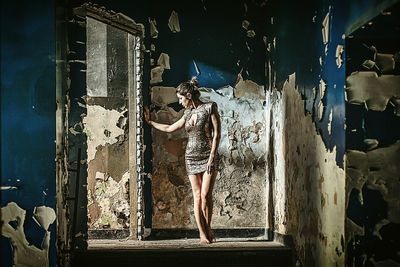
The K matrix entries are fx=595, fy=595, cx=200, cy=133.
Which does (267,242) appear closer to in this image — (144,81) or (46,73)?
(144,81)

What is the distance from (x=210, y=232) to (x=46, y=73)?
2590 mm

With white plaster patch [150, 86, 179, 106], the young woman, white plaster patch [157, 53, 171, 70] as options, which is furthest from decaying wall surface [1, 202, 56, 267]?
white plaster patch [157, 53, 171, 70]

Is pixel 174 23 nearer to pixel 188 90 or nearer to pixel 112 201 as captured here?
pixel 188 90

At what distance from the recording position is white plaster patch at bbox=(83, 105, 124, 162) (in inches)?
242

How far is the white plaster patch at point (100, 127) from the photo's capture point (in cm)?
615

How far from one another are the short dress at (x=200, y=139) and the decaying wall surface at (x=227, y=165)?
0.52 m

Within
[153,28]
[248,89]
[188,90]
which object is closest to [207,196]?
[188,90]

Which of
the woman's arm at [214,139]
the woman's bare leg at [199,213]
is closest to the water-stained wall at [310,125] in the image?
the woman's arm at [214,139]

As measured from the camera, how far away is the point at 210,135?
18.6ft

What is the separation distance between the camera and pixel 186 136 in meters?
6.21

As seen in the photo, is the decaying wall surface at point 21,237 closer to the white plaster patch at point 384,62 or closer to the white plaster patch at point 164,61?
the white plaster patch at point 384,62

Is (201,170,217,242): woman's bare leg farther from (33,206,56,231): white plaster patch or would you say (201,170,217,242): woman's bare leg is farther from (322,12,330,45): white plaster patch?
(33,206,56,231): white plaster patch


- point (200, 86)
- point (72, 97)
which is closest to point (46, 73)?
point (72, 97)

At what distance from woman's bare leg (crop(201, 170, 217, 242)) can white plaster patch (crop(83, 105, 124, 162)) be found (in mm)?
1148
